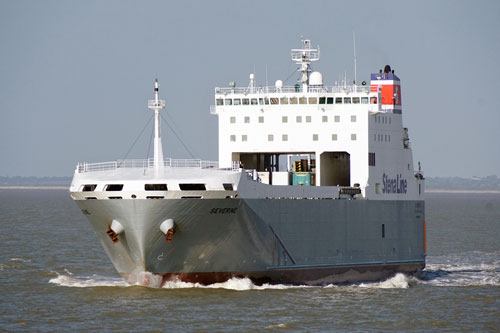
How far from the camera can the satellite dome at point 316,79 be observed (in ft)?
139

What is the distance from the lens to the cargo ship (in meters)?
33.5

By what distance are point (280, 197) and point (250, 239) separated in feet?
7.43

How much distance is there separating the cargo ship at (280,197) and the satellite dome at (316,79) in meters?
0.11

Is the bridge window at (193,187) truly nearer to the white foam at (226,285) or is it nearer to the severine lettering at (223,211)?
the severine lettering at (223,211)

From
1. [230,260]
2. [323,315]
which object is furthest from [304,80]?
[323,315]

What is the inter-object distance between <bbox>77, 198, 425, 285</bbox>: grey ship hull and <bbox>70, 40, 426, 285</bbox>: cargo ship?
0.15ft

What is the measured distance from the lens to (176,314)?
30984 mm

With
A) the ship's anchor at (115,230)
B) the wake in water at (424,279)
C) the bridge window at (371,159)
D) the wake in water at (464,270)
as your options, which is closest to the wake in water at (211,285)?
the wake in water at (424,279)

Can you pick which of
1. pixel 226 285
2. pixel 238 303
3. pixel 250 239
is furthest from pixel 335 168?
pixel 238 303

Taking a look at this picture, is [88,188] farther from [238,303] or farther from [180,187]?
[238,303]

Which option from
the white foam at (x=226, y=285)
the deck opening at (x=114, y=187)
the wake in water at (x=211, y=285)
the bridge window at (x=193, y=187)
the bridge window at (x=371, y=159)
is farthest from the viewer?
the bridge window at (x=371, y=159)

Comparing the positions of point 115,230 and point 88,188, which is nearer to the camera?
point 115,230

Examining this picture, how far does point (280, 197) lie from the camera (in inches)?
1428

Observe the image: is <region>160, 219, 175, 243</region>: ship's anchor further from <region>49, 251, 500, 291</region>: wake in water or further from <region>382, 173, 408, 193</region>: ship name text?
<region>382, 173, 408, 193</region>: ship name text
